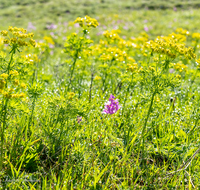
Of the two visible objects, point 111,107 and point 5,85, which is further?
point 111,107

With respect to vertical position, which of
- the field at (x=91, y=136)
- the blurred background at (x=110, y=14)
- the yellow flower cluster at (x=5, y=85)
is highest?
the blurred background at (x=110, y=14)

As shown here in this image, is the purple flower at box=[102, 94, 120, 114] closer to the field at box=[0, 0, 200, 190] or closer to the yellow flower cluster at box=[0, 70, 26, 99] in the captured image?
the field at box=[0, 0, 200, 190]

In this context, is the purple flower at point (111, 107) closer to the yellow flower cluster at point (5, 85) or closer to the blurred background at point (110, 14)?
the yellow flower cluster at point (5, 85)

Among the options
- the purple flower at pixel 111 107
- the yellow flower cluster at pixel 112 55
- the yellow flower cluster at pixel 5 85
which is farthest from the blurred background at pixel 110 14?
the yellow flower cluster at pixel 5 85

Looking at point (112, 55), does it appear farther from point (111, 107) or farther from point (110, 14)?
point (110, 14)

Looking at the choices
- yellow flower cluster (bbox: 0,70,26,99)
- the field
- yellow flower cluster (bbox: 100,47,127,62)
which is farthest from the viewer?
yellow flower cluster (bbox: 100,47,127,62)

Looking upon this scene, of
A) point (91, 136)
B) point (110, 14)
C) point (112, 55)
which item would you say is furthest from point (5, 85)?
point (110, 14)

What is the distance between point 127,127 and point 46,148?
3.50 ft

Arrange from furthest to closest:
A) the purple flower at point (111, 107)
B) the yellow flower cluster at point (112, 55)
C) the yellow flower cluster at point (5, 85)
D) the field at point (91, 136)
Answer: the yellow flower cluster at point (112, 55) < the purple flower at point (111, 107) < the field at point (91, 136) < the yellow flower cluster at point (5, 85)

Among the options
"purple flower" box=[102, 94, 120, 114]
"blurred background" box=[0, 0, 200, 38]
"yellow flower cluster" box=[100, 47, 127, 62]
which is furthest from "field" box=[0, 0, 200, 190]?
"blurred background" box=[0, 0, 200, 38]

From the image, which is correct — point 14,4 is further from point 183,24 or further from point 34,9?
point 183,24

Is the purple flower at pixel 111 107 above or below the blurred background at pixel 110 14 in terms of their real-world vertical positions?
below

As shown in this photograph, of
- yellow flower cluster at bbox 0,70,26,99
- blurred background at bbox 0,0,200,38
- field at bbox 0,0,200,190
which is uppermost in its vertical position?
blurred background at bbox 0,0,200,38

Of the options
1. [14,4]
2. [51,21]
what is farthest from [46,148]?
[14,4]
